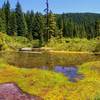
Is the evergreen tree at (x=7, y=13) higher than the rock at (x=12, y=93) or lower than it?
higher

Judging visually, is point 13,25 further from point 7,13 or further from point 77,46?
point 77,46

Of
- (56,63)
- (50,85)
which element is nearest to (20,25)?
(56,63)

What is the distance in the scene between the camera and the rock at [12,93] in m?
17.0

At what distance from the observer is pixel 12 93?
17828mm

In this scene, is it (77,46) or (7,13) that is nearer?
(77,46)

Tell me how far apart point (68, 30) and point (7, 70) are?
13198cm

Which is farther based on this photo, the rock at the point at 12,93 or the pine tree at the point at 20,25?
the pine tree at the point at 20,25

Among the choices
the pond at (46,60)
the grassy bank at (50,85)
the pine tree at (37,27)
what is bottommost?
the pond at (46,60)

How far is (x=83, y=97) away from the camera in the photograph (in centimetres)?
1734

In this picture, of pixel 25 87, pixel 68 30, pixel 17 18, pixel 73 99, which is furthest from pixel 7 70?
pixel 68 30

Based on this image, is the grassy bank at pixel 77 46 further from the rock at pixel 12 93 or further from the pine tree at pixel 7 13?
the pine tree at pixel 7 13

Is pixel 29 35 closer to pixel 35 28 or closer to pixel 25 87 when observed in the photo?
pixel 35 28

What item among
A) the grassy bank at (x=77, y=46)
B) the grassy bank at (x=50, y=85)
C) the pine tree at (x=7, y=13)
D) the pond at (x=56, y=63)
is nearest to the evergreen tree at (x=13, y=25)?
the pine tree at (x=7, y=13)

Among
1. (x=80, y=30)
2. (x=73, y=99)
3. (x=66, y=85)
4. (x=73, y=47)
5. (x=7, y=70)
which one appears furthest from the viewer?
(x=80, y=30)
